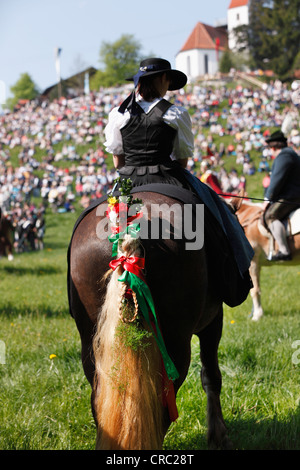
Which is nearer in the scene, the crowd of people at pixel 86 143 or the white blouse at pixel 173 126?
the white blouse at pixel 173 126

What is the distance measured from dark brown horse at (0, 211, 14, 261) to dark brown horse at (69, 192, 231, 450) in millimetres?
12335

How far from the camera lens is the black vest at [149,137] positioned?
2.92m

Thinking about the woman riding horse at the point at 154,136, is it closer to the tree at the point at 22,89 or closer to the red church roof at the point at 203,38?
the tree at the point at 22,89

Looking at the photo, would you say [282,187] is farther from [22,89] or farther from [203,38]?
[203,38]

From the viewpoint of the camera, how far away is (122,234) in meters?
2.53

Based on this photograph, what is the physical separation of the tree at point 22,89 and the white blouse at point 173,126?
290 ft

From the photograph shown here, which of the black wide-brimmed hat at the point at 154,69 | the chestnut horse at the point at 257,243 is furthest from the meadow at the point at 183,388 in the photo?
the black wide-brimmed hat at the point at 154,69

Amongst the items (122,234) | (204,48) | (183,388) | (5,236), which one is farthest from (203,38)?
(122,234)

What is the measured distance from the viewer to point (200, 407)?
4047 mm

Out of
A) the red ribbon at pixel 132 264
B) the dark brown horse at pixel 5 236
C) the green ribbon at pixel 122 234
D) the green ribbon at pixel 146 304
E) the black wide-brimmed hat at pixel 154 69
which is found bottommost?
the dark brown horse at pixel 5 236

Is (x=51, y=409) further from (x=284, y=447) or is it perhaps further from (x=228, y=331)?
(x=228, y=331)

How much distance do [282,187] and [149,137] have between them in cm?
466
